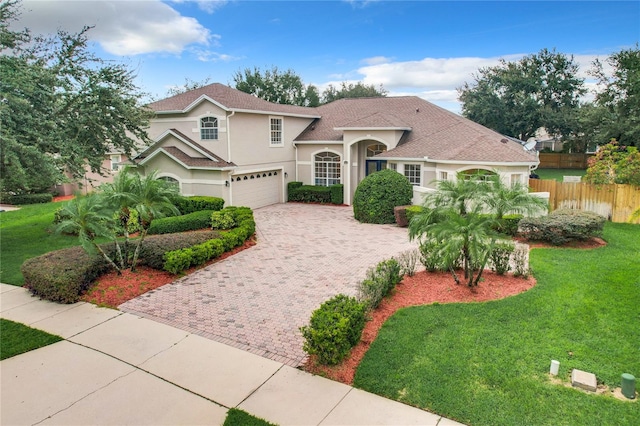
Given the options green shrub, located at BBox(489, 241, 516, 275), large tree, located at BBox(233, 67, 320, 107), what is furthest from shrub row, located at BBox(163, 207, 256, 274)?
large tree, located at BBox(233, 67, 320, 107)

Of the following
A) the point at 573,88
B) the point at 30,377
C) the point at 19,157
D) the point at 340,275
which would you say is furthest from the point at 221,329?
the point at 573,88

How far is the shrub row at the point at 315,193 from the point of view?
22.3 metres

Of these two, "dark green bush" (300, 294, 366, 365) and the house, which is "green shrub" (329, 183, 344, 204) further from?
"dark green bush" (300, 294, 366, 365)

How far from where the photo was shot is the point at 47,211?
20609mm

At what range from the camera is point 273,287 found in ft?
32.0

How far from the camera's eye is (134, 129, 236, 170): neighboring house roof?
18.0 m

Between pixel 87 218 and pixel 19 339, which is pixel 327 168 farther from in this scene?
pixel 19 339

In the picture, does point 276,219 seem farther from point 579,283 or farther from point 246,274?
point 579,283

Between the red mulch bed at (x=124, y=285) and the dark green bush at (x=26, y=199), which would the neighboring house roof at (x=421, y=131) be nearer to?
the red mulch bed at (x=124, y=285)

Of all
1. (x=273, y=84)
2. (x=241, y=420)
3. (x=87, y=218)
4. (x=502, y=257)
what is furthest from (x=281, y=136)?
(x=273, y=84)

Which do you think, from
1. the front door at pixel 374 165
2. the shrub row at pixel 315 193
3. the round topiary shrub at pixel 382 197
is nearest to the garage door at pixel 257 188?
the shrub row at pixel 315 193

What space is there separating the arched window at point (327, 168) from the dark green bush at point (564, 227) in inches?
455

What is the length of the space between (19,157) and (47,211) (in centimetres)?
1220

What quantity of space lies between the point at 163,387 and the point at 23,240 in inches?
473
